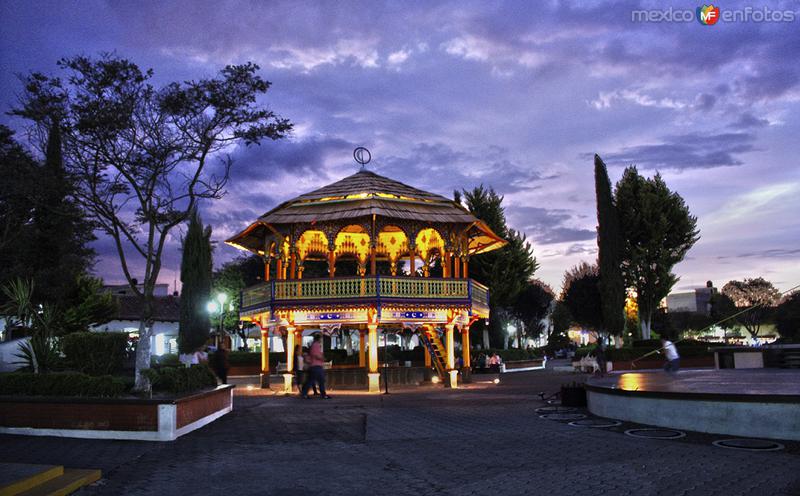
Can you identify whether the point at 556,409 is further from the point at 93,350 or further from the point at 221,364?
the point at 93,350

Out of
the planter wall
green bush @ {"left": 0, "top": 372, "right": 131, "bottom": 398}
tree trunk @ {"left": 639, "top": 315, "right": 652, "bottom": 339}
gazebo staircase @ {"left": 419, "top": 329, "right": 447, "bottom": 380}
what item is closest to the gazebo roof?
gazebo staircase @ {"left": 419, "top": 329, "right": 447, "bottom": 380}

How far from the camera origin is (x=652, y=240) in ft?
145

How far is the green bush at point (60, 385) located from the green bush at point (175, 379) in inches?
28.6

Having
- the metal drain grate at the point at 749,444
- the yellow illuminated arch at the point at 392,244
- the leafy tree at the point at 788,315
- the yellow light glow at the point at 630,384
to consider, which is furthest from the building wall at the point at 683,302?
the metal drain grate at the point at 749,444

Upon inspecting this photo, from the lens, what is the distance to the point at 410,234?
2678cm

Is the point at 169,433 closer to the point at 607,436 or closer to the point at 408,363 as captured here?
the point at 607,436

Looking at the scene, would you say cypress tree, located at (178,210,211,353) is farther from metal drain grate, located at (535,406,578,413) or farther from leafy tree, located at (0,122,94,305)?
metal drain grate, located at (535,406,578,413)

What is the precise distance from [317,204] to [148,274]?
370 inches

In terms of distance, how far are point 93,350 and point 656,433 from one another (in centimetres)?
1297

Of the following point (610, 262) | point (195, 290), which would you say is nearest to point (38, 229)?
point (195, 290)

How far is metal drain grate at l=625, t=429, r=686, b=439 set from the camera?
1124 cm

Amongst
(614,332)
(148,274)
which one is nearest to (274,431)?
(148,274)

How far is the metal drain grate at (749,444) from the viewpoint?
9.72m

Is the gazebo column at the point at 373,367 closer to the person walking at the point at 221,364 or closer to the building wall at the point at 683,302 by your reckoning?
the person walking at the point at 221,364
